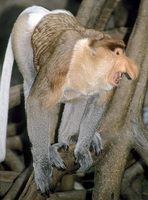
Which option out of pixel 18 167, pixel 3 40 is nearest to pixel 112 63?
pixel 18 167

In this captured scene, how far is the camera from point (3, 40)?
379cm

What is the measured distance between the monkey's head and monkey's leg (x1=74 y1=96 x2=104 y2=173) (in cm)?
38

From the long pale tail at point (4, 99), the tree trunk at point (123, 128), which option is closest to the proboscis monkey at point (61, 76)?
the long pale tail at point (4, 99)

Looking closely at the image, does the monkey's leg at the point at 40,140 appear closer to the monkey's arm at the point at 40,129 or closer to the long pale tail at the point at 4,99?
the monkey's arm at the point at 40,129

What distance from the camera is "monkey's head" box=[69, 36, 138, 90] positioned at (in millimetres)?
1532

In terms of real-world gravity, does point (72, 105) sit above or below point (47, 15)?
below

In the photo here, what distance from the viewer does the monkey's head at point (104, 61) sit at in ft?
5.03

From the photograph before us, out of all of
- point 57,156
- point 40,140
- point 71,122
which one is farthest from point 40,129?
point 71,122

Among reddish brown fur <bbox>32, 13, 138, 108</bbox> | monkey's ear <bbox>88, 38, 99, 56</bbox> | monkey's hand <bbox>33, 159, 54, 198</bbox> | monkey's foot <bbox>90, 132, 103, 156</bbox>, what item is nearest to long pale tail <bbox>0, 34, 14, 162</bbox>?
reddish brown fur <bbox>32, 13, 138, 108</bbox>

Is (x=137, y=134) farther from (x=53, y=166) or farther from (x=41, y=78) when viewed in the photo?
(x=41, y=78)

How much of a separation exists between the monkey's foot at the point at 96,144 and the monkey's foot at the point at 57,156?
237 mm

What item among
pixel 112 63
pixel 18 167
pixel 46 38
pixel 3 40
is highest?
pixel 112 63

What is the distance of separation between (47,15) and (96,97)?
2.67 feet

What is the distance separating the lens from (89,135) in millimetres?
2020
